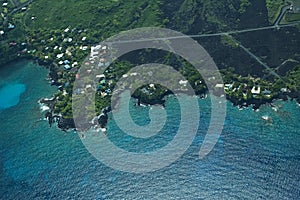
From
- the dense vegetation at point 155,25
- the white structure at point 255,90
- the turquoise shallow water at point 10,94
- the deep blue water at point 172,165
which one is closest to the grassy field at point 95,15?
the dense vegetation at point 155,25

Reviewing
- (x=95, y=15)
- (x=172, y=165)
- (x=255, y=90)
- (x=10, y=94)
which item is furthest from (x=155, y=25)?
(x=172, y=165)

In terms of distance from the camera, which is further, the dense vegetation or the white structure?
the dense vegetation

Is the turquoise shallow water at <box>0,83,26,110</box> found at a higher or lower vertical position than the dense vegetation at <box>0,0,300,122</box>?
lower

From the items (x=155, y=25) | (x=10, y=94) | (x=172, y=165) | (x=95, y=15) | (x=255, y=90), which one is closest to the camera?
(x=172, y=165)

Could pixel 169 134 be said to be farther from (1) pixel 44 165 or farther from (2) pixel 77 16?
(2) pixel 77 16

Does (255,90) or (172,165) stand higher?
(255,90)

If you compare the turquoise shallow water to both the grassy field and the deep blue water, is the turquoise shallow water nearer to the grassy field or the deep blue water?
the deep blue water

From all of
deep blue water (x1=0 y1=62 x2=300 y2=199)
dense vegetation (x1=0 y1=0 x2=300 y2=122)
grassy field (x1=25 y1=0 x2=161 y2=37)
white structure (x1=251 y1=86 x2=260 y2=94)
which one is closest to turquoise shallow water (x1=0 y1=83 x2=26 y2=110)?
deep blue water (x1=0 y1=62 x2=300 y2=199)

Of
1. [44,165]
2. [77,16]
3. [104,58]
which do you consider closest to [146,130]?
[44,165]

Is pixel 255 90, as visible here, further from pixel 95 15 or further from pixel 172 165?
pixel 95 15
